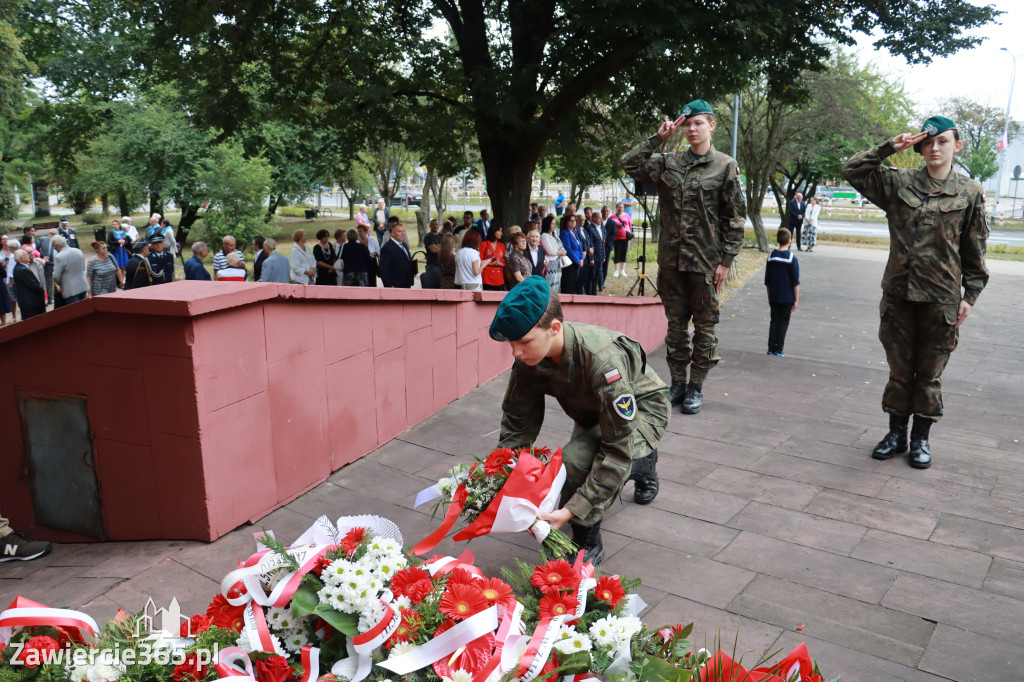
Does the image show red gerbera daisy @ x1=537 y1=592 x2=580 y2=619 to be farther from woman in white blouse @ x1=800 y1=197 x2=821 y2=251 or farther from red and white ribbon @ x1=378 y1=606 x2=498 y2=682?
woman in white blouse @ x1=800 y1=197 x2=821 y2=251

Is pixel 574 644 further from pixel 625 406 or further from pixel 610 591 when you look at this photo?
pixel 625 406

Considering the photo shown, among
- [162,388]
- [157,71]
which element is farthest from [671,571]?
[157,71]

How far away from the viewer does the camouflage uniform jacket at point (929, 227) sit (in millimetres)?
5020

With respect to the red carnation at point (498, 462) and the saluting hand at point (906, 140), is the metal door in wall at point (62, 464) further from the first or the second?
the saluting hand at point (906, 140)

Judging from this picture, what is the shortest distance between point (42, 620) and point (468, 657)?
4.73ft

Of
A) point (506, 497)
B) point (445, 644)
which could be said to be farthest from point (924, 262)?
point (445, 644)

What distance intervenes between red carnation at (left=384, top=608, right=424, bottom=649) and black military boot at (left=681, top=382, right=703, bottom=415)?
14.0 feet

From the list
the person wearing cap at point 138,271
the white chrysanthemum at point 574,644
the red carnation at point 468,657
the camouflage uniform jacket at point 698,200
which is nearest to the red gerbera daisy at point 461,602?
the red carnation at point 468,657

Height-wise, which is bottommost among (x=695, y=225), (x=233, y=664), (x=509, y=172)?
(x=233, y=664)

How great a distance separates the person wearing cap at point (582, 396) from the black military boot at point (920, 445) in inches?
90.7

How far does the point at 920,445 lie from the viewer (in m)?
5.32

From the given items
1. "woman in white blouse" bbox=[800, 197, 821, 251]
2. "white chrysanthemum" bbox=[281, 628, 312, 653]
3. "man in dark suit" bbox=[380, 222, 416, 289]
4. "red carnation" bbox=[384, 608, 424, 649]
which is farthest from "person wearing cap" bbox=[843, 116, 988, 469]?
"woman in white blouse" bbox=[800, 197, 821, 251]

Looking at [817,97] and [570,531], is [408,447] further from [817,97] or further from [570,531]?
[817,97]

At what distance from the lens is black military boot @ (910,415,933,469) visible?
526 centimetres
